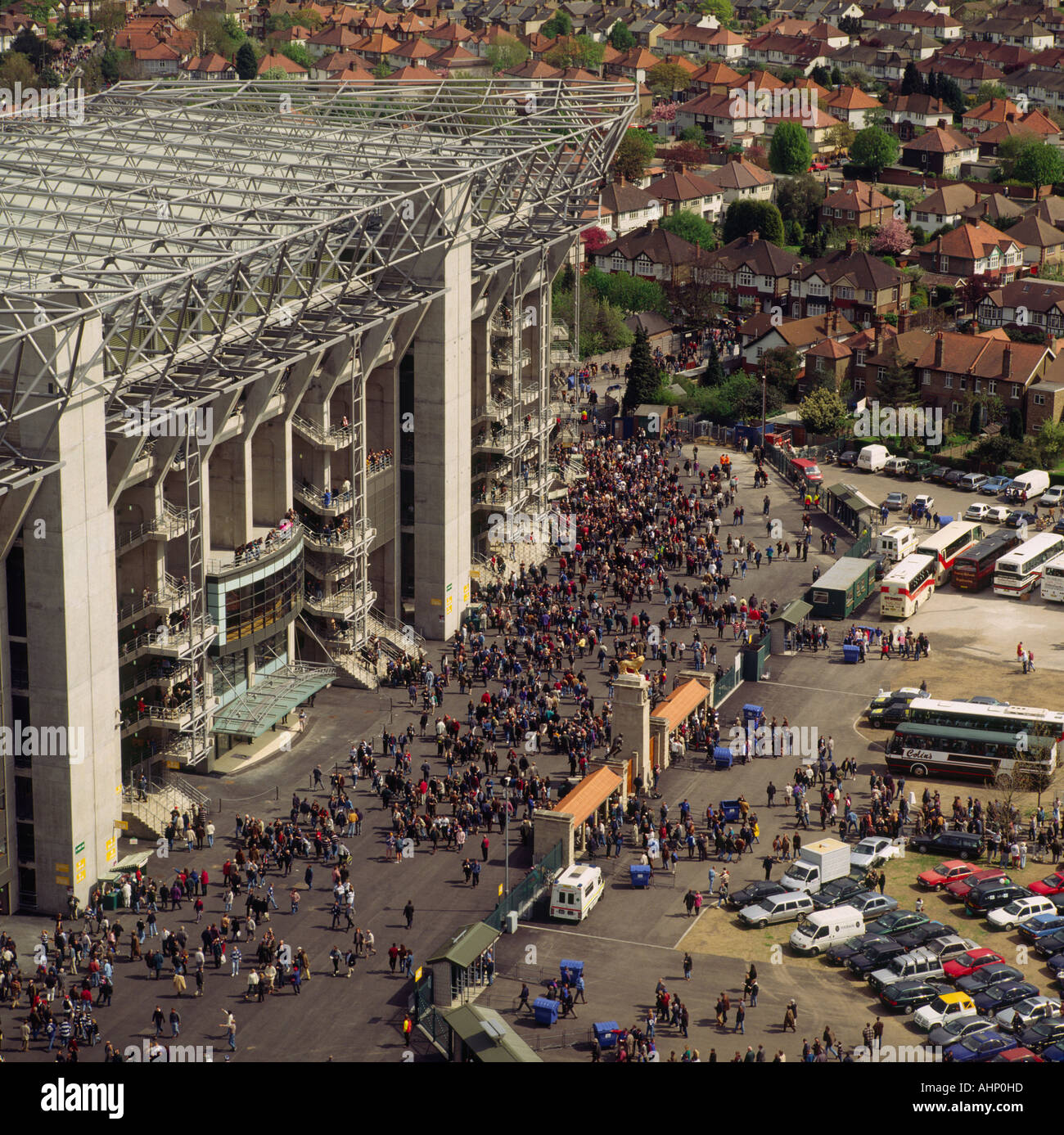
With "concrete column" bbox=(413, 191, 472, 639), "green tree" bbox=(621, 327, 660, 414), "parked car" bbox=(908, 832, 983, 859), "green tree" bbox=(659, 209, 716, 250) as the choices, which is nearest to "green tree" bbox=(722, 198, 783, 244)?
"green tree" bbox=(659, 209, 716, 250)

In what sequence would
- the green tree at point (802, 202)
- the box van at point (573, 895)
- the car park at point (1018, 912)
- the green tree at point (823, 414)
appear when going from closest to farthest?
1. the box van at point (573, 895)
2. the car park at point (1018, 912)
3. the green tree at point (823, 414)
4. the green tree at point (802, 202)

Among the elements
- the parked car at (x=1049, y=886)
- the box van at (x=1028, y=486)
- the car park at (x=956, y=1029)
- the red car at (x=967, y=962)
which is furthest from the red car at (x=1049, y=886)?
the box van at (x=1028, y=486)

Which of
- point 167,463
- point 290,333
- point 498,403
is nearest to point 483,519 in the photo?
point 498,403

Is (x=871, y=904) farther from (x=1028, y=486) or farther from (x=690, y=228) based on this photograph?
(x=690, y=228)

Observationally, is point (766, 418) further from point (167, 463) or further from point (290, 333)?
point (167, 463)

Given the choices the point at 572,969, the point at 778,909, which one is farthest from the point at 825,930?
the point at 572,969

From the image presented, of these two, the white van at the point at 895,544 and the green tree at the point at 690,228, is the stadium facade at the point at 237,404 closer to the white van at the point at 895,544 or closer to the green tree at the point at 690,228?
the white van at the point at 895,544

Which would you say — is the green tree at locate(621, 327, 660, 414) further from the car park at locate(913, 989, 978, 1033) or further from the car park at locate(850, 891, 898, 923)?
the car park at locate(913, 989, 978, 1033)
